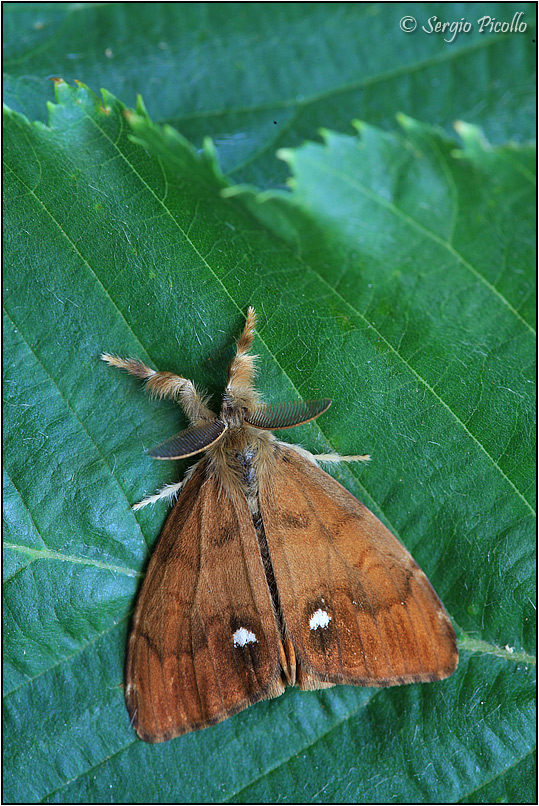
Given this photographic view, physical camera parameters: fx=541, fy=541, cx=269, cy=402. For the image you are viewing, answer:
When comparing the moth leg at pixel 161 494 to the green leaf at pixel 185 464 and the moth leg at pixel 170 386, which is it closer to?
the green leaf at pixel 185 464

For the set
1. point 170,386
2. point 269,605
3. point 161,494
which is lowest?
point 269,605

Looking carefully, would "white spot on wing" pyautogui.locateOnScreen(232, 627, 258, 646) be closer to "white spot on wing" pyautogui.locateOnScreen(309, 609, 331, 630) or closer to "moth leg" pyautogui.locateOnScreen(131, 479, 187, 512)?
"white spot on wing" pyautogui.locateOnScreen(309, 609, 331, 630)

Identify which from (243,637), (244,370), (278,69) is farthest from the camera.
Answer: (278,69)

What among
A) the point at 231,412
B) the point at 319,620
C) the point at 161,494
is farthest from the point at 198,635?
the point at 231,412

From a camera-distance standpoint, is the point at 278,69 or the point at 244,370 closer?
the point at 244,370

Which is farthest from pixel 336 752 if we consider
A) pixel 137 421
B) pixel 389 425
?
pixel 137 421

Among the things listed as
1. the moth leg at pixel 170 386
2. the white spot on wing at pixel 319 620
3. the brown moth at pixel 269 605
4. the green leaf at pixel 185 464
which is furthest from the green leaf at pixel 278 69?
the white spot on wing at pixel 319 620

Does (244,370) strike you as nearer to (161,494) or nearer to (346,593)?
(161,494)
